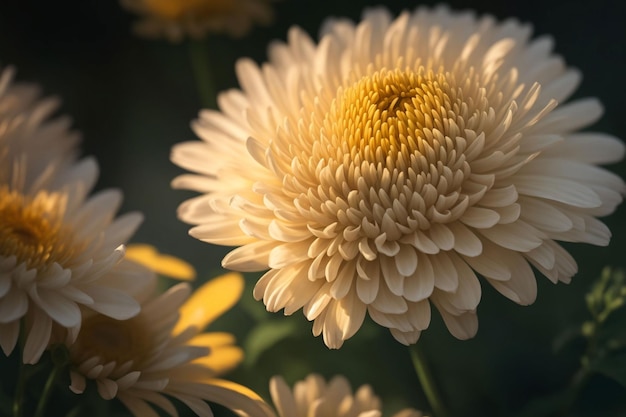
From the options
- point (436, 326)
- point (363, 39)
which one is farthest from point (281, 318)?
point (363, 39)

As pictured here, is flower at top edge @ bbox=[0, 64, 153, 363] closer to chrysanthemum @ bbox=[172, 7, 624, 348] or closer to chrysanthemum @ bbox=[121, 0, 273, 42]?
chrysanthemum @ bbox=[172, 7, 624, 348]

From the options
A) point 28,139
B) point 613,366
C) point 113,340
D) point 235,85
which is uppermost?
point 235,85

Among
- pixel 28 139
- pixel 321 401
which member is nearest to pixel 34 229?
pixel 28 139

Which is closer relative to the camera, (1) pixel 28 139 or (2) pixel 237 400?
(2) pixel 237 400

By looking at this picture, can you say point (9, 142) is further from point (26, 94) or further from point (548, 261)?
point (548, 261)

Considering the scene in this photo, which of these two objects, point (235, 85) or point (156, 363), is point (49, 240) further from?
point (235, 85)

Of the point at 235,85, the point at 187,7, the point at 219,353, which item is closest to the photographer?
the point at 219,353
